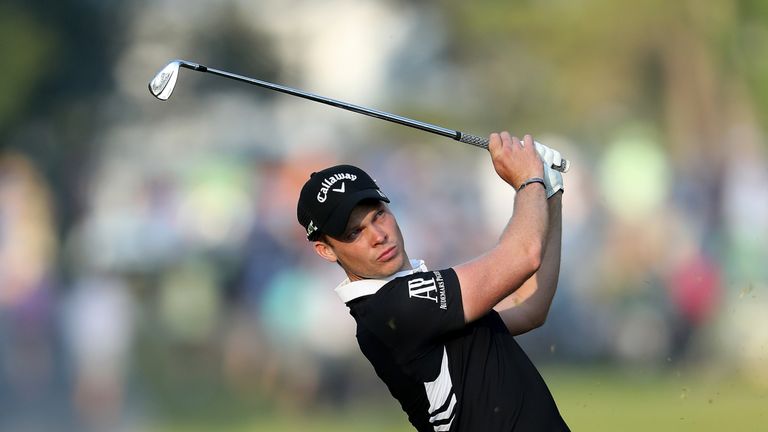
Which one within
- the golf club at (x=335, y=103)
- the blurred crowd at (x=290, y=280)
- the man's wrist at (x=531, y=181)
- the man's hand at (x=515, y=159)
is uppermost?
the golf club at (x=335, y=103)

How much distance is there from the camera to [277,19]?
23.0m

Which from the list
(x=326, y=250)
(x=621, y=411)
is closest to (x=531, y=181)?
(x=326, y=250)

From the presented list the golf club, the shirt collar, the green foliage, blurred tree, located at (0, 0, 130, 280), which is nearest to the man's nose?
the shirt collar

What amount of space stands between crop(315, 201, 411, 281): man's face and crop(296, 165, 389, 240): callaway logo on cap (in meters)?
0.04

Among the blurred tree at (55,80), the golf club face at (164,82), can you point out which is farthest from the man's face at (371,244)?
the blurred tree at (55,80)

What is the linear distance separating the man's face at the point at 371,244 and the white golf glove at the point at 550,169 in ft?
1.76

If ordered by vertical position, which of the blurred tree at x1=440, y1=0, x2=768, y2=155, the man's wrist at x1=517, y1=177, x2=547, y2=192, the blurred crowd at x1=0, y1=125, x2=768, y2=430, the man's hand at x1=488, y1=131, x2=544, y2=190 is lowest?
the blurred crowd at x1=0, y1=125, x2=768, y2=430

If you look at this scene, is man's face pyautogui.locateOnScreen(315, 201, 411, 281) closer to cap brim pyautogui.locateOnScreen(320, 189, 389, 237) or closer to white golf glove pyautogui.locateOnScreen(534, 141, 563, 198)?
cap brim pyautogui.locateOnScreen(320, 189, 389, 237)

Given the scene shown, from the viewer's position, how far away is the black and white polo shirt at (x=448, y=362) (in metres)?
4.22

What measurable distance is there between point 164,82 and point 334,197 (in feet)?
3.55

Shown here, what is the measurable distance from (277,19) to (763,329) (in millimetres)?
12328

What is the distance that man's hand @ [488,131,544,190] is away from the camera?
4.37 meters

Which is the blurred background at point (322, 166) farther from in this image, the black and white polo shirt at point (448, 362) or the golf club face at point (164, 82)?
the black and white polo shirt at point (448, 362)

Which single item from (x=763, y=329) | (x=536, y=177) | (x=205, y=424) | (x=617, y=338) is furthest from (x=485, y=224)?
(x=536, y=177)
